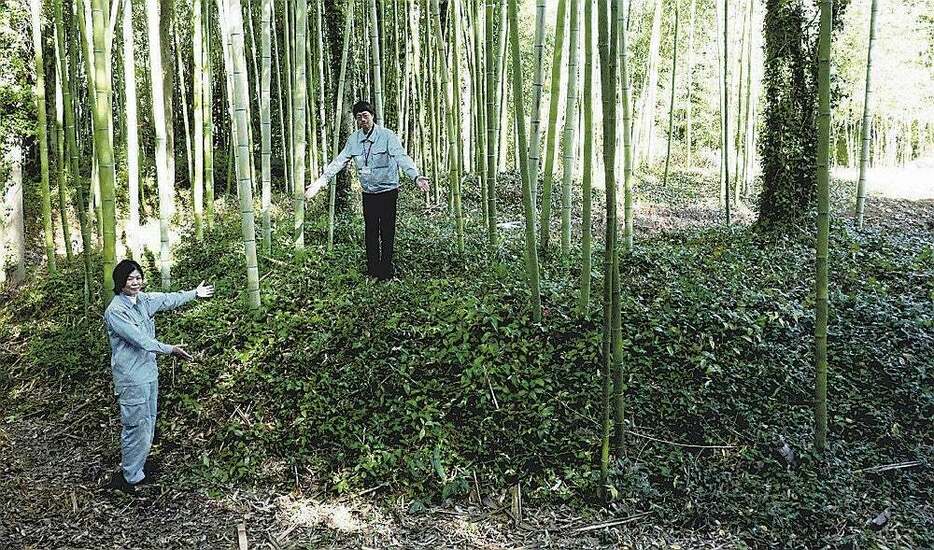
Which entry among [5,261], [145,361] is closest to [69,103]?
[145,361]

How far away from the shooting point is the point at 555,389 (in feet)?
11.3

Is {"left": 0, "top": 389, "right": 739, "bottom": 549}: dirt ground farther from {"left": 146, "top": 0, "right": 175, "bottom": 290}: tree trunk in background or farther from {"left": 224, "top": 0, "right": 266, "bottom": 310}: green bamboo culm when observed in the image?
{"left": 146, "top": 0, "right": 175, "bottom": 290}: tree trunk in background

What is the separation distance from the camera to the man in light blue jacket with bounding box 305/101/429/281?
445 cm

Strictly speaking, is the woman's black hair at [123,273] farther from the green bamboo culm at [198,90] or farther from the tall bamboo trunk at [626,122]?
the tall bamboo trunk at [626,122]

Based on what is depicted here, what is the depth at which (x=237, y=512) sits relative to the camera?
301 cm

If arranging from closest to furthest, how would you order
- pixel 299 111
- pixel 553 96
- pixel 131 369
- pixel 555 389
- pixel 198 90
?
pixel 131 369, pixel 555 389, pixel 553 96, pixel 299 111, pixel 198 90

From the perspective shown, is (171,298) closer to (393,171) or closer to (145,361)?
(145,361)

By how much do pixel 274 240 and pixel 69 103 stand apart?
1867mm

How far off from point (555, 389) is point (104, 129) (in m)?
2.87

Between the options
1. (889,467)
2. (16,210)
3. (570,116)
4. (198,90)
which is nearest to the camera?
(889,467)

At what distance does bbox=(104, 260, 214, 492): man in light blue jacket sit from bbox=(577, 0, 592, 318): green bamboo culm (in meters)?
2.20

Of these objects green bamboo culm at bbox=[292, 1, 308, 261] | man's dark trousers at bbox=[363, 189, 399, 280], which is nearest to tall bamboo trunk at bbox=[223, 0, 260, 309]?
green bamboo culm at bbox=[292, 1, 308, 261]

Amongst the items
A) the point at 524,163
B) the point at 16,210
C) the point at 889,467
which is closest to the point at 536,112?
the point at 524,163

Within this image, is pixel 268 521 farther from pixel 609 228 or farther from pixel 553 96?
pixel 553 96
